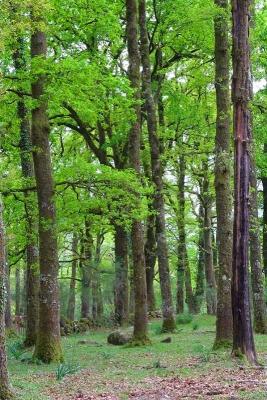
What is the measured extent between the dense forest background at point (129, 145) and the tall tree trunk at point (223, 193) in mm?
29

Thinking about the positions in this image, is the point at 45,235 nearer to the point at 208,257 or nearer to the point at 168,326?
the point at 168,326

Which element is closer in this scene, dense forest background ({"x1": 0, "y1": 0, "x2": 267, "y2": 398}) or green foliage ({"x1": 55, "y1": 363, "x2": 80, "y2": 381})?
green foliage ({"x1": 55, "y1": 363, "x2": 80, "y2": 381})

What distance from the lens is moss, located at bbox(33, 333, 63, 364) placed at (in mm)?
11875

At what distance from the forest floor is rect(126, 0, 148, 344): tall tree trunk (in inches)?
34.2

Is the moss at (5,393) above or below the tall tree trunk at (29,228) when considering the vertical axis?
below

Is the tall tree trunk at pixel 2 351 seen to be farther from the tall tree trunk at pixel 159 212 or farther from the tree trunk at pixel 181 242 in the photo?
the tree trunk at pixel 181 242

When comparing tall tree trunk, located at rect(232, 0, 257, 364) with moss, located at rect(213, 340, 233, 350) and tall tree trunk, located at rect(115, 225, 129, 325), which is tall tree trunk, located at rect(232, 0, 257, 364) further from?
tall tree trunk, located at rect(115, 225, 129, 325)

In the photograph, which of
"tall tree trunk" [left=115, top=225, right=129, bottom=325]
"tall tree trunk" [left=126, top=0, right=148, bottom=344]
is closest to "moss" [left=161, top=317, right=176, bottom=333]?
"tall tree trunk" [left=126, top=0, right=148, bottom=344]

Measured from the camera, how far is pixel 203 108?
77.4ft

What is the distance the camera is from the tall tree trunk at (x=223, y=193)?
12.0 metres

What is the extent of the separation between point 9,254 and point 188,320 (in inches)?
329

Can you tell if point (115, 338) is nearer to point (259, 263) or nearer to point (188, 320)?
point (259, 263)

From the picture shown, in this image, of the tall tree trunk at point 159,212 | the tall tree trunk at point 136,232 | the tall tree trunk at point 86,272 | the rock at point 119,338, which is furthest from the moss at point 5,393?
the tall tree trunk at point 86,272

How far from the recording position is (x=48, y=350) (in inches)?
469
